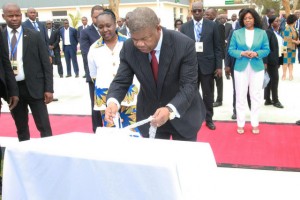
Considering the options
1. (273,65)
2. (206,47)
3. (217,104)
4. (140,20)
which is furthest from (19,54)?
(273,65)

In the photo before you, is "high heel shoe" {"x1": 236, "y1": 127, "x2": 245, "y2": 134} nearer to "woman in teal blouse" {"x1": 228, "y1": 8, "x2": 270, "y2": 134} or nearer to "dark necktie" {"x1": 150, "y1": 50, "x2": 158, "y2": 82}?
"woman in teal blouse" {"x1": 228, "y1": 8, "x2": 270, "y2": 134}

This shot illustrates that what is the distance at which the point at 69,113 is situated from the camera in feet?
24.5

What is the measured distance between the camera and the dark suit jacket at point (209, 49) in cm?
566

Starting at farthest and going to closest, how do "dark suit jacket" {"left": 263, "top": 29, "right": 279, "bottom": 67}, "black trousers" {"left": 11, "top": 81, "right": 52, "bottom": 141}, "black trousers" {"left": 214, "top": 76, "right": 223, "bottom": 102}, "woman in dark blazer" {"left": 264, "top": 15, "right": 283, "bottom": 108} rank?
"black trousers" {"left": 214, "top": 76, "right": 223, "bottom": 102}
"woman in dark blazer" {"left": 264, "top": 15, "right": 283, "bottom": 108}
"dark suit jacket" {"left": 263, "top": 29, "right": 279, "bottom": 67}
"black trousers" {"left": 11, "top": 81, "right": 52, "bottom": 141}

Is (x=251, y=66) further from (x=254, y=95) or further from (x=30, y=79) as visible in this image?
(x=30, y=79)

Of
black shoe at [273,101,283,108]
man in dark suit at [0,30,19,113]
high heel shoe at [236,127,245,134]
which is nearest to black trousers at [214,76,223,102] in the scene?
black shoe at [273,101,283,108]

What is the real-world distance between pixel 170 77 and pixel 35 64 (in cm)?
210

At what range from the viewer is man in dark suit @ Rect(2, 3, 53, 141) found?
4.18 meters

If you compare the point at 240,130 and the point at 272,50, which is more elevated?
the point at 272,50

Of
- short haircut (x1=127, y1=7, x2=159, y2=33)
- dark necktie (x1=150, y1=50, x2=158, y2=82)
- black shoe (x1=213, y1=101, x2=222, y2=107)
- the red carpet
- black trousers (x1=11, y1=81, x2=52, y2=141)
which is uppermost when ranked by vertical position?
short haircut (x1=127, y1=7, x2=159, y2=33)

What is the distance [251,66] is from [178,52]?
2.74 meters

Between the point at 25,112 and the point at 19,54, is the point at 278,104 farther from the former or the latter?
the point at 19,54

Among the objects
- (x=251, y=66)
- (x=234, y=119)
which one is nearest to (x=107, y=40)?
(x=251, y=66)

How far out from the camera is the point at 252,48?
201 inches
